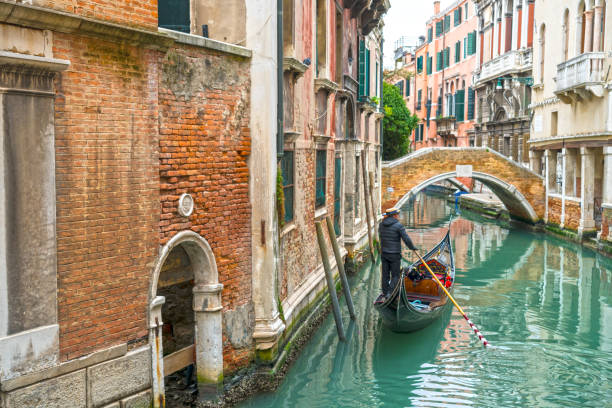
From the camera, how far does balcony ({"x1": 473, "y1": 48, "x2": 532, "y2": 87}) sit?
65.4 ft

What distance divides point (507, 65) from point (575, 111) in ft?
20.2

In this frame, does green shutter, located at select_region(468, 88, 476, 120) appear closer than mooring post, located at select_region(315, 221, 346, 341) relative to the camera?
No

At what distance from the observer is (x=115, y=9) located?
4012 mm

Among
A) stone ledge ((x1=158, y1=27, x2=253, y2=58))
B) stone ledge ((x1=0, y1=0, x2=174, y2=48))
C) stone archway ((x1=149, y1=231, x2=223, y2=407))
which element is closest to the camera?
stone ledge ((x1=0, y1=0, x2=174, y2=48))

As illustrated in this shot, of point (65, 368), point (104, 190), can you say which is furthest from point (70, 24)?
point (65, 368)

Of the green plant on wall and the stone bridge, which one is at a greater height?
the green plant on wall

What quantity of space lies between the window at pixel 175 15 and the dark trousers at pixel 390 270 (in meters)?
3.88

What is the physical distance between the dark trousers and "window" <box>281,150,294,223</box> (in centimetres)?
177

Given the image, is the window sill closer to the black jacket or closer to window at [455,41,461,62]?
the black jacket

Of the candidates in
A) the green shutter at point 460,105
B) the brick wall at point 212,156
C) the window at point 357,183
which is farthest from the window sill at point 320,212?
the green shutter at point 460,105

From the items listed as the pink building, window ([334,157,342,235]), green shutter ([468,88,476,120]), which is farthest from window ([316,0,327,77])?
green shutter ([468,88,476,120])

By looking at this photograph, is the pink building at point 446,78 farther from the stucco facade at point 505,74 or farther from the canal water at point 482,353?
the canal water at point 482,353

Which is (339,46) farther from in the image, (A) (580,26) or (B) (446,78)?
(B) (446,78)

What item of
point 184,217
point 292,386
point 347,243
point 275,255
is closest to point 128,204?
point 184,217
